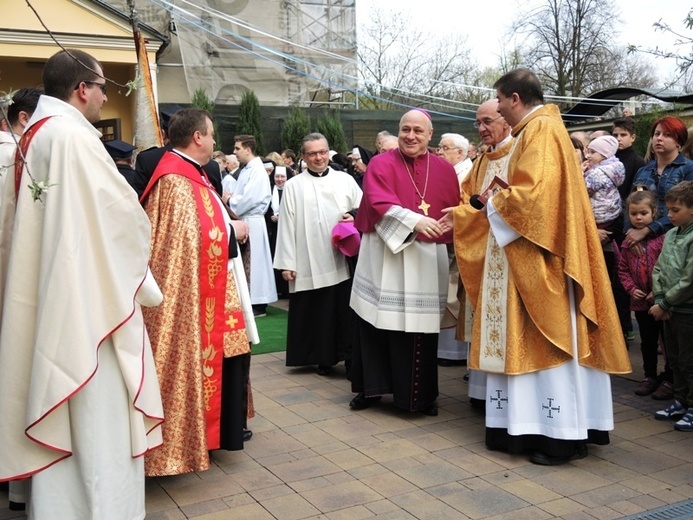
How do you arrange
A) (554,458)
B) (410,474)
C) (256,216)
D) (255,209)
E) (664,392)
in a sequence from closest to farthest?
(410,474), (554,458), (664,392), (255,209), (256,216)

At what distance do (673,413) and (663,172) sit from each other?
6.81 ft

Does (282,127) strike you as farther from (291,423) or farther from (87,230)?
(87,230)

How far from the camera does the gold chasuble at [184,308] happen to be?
4422 millimetres

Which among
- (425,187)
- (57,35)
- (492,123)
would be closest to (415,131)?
(425,187)

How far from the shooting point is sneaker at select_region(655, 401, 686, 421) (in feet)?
18.4

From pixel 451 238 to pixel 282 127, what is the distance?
13.6 meters

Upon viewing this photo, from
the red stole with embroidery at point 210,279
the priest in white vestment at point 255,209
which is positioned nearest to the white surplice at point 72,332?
the red stole with embroidery at point 210,279

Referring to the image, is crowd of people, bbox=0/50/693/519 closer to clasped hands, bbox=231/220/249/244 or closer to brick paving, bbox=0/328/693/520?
clasped hands, bbox=231/220/249/244

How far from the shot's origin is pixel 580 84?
30781 millimetres

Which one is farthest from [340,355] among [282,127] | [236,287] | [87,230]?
[282,127]

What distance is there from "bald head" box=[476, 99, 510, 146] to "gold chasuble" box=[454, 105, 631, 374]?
57 cm

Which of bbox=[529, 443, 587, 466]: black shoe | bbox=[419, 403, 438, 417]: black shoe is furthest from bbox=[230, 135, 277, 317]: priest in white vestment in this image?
bbox=[529, 443, 587, 466]: black shoe

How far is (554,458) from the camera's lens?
4801 millimetres

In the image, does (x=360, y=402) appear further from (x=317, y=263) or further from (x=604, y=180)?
(x=604, y=180)
